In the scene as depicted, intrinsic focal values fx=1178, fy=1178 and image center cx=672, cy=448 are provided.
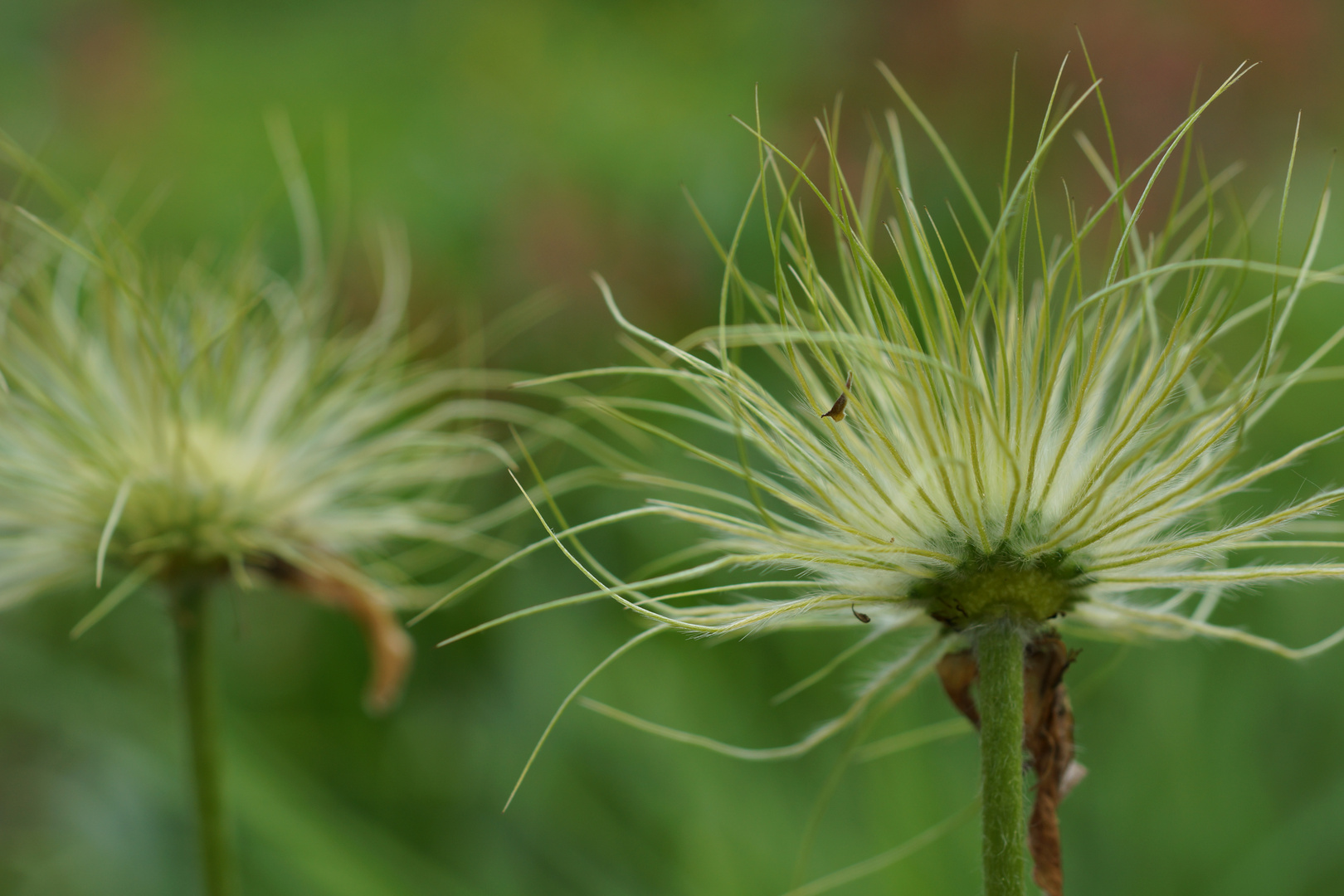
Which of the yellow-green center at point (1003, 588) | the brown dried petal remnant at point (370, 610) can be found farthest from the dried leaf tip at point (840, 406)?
the brown dried petal remnant at point (370, 610)

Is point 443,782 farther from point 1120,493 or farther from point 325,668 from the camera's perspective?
point 1120,493

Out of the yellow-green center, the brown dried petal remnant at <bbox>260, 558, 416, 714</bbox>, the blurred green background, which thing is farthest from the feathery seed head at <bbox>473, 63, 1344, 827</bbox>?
the brown dried petal remnant at <bbox>260, 558, 416, 714</bbox>

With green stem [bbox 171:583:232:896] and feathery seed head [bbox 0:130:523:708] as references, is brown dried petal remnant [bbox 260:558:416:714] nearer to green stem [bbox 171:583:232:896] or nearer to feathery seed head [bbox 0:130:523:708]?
feathery seed head [bbox 0:130:523:708]

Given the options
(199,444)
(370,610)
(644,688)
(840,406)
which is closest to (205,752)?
(370,610)

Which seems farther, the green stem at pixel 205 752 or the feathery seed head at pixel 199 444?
the feathery seed head at pixel 199 444

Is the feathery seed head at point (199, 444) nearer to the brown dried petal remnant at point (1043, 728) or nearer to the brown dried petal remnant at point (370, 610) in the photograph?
the brown dried petal remnant at point (370, 610)
